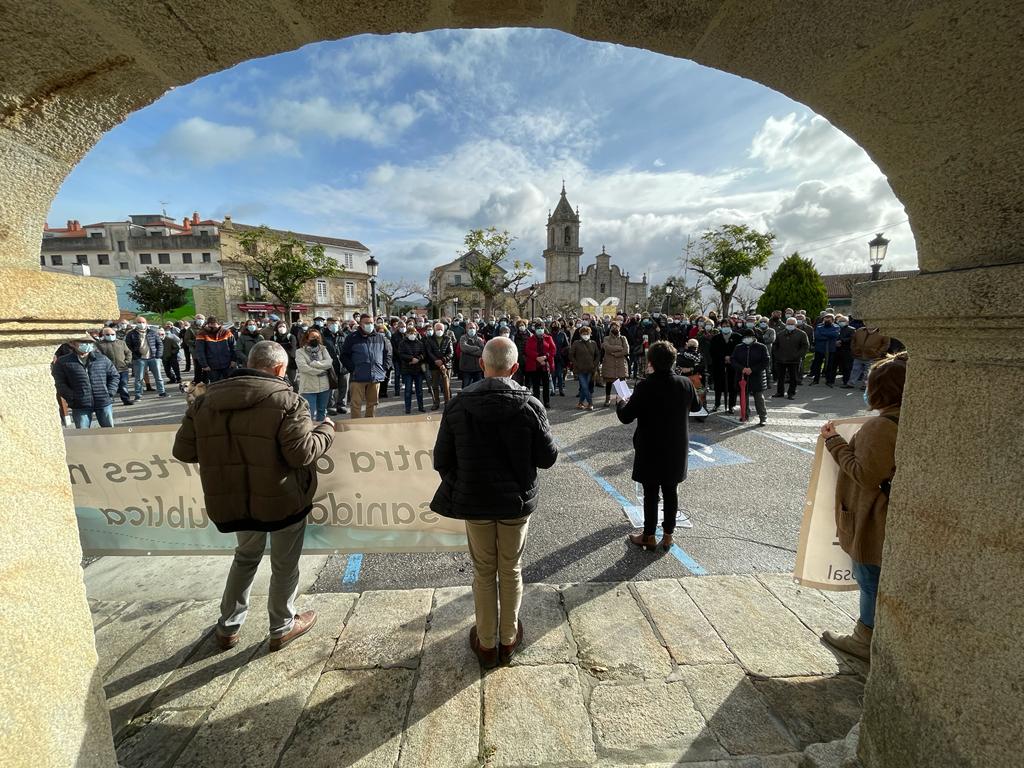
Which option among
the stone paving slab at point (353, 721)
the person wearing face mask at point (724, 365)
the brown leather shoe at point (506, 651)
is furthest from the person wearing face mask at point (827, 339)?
the stone paving slab at point (353, 721)

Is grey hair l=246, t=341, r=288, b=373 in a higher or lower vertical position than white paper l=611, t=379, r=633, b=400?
higher

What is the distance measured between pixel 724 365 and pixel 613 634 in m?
7.75

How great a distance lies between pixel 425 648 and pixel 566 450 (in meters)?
4.48

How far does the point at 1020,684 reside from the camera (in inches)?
52.3

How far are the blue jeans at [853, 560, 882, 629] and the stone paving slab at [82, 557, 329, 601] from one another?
379 cm

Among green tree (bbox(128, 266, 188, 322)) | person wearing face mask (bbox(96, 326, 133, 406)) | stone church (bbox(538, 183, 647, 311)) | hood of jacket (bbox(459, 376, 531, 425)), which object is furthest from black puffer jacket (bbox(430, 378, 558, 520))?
stone church (bbox(538, 183, 647, 311))

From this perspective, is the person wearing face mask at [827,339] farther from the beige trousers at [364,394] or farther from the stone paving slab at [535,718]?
the stone paving slab at [535,718]

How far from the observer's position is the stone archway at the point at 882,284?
1.29 meters

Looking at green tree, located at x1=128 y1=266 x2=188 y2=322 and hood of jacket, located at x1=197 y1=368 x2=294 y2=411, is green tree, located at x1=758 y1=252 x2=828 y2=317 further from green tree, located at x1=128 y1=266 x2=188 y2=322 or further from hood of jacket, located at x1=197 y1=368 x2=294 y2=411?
green tree, located at x1=128 y1=266 x2=188 y2=322

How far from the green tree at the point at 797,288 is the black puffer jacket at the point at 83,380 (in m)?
33.9

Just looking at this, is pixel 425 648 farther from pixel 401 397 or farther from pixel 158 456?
pixel 401 397

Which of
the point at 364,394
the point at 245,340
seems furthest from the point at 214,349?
the point at 364,394

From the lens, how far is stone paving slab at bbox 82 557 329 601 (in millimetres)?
3299

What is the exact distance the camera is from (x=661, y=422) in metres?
3.70
